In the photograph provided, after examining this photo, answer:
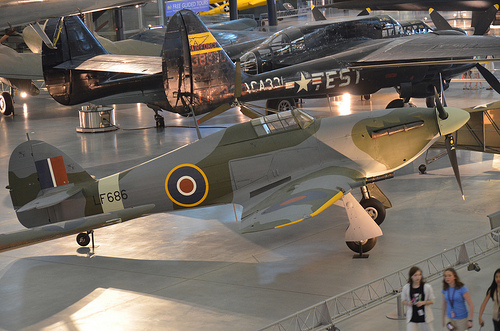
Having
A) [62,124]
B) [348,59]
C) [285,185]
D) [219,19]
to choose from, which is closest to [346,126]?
[285,185]

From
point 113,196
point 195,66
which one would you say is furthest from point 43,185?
point 195,66

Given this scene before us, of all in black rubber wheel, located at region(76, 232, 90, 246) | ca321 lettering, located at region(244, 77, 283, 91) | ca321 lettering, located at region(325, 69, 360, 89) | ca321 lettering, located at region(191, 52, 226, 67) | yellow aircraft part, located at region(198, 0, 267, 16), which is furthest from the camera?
yellow aircraft part, located at region(198, 0, 267, 16)

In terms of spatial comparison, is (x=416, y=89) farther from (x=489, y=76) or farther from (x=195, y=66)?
(x=195, y=66)

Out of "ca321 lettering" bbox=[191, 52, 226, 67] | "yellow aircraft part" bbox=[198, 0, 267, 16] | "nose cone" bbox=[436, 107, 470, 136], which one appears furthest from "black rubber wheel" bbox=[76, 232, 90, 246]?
"yellow aircraft part" bbox=[198, 0, 267, 16]

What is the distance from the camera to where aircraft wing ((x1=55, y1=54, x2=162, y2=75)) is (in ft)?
58.7

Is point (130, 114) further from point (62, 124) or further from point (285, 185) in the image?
point (285, 185)

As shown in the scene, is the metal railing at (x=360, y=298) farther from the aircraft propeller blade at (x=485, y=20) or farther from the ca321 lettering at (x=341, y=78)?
the aircraft propeller blade at (x=485, y=20)

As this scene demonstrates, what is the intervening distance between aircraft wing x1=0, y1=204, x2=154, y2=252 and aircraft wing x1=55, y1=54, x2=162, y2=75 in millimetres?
10021

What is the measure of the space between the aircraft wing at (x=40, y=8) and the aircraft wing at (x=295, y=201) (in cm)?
436

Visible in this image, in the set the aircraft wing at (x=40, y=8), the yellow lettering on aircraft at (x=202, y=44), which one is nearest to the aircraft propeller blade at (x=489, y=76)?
the yellow lettering on aircraft at (x=202, y=44)

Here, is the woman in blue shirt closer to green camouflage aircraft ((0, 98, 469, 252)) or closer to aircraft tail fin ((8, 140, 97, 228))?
green camouflage aircraft ((0, 98, 469, 252))

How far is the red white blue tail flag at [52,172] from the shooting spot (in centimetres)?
916

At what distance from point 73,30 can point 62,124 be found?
428 cm

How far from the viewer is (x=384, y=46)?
1817cm
